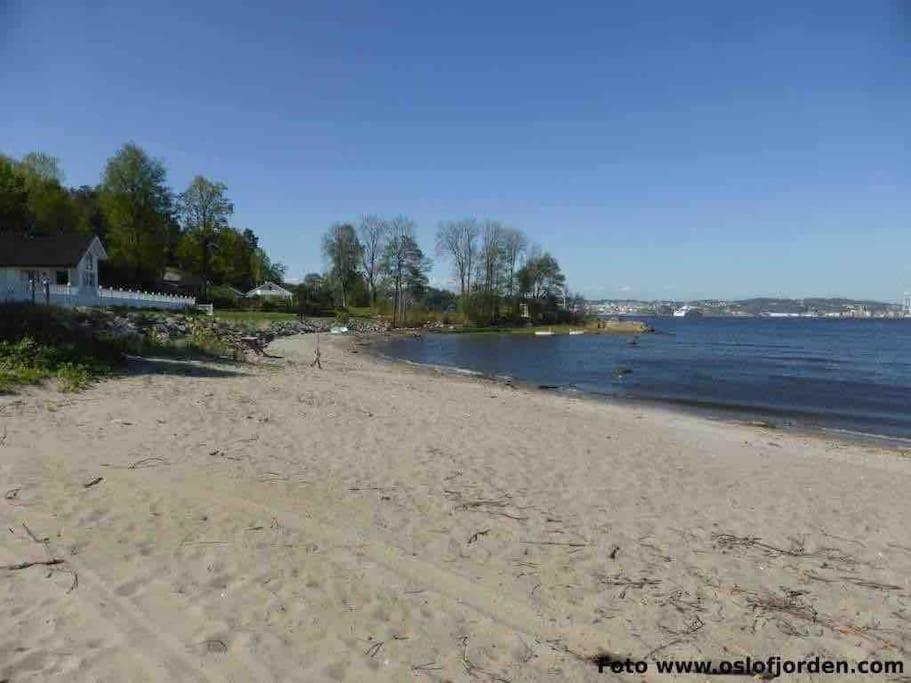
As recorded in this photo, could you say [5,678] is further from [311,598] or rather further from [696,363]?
[696,363]

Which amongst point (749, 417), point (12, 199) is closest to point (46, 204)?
point (12, 199)

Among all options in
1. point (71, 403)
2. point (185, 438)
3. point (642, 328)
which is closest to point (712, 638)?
point (185, 438)

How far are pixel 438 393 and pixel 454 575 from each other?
41.8ft

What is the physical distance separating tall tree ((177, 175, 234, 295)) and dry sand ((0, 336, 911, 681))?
6420 centimetres

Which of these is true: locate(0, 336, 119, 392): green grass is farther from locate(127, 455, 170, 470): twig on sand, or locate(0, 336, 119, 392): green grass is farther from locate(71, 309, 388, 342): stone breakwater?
locate(127, 455, 170, 470): twig on sand

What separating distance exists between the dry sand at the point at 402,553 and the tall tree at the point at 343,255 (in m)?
89.1

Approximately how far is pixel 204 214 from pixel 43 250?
93.8ft

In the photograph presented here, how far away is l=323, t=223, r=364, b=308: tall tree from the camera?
9819 cm

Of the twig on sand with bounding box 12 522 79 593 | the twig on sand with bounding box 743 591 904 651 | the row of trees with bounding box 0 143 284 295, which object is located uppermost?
the row of trees with bounding box 0 143 284 295

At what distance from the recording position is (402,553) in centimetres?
537

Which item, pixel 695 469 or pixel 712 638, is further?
pixel 695 469

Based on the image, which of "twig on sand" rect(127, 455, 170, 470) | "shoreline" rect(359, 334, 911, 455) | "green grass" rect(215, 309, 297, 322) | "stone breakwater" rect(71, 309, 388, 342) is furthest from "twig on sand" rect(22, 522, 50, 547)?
"green grass" rect(215, 309, 297, 322)

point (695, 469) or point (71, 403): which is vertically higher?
point (71, 403)

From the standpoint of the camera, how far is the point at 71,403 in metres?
10.2
